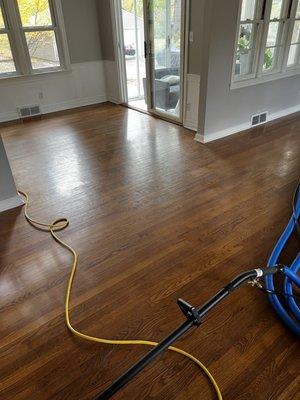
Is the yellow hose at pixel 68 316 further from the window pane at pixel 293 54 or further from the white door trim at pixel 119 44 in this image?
the window pane at pixel 293 54

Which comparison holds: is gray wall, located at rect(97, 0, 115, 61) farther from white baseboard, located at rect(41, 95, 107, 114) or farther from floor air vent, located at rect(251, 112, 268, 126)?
floor air vent, located at rect(251, 112, 268, 126)

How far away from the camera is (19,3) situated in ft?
14.2

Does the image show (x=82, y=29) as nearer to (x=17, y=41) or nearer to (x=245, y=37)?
(x=17, y=41)

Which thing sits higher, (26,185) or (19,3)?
(19,3)

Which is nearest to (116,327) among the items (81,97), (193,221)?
(193,221)

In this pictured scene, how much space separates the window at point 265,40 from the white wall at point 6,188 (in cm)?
280

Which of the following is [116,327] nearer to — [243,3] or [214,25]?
[214,25]

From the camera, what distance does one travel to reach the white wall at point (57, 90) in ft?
15.4

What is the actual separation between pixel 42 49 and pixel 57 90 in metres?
0.65

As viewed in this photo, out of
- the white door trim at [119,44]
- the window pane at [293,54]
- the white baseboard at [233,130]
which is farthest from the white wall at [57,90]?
the window pane at [293,54]

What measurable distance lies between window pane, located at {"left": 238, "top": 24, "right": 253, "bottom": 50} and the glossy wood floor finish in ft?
3.80

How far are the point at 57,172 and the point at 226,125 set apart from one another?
88.9 inches

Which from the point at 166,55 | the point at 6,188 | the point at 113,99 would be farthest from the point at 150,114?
the point at 6,188

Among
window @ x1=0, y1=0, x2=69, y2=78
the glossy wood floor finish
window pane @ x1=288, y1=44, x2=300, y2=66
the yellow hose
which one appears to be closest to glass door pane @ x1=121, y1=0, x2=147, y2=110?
window @ x1=0, y1=0, x2=69, y2=78
